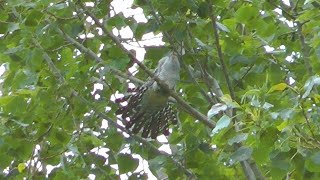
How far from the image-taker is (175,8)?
135 inches

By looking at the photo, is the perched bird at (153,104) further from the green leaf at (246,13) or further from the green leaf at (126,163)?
the green leaf at (246,13)

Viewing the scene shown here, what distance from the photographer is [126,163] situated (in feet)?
12.1

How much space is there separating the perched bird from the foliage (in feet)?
0.36

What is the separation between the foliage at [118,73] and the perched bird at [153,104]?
111 mm

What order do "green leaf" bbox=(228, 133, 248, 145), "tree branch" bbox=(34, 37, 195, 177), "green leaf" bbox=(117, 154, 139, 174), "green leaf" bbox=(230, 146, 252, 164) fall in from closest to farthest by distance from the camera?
"green leaf" bbox=(228, 133, 248, 145) < "green leaf" bbox=(230, 146, 252, 164) < "tree branch" bbox=(34, 37, 195, 177) < "green leaf" bbox=(117, 154, 139, 174)

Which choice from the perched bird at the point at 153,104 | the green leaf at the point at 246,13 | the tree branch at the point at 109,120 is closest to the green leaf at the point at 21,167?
the tree branch at the point at 109,120

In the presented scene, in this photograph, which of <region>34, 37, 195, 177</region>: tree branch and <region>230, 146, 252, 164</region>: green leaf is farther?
<region>34, 37, 195, 177</region>: tree branch

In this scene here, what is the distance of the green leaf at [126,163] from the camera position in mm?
3695

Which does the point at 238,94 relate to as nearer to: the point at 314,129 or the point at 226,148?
the point at 226,148

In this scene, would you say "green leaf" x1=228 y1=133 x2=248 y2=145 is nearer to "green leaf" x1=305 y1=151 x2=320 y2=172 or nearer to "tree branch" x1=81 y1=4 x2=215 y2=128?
"green leaf" x1=305 y1=151 x2=320 y2=172

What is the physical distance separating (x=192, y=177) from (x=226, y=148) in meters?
0.19

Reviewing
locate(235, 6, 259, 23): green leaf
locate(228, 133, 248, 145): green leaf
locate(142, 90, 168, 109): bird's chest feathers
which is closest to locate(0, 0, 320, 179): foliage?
locate(235, 6, 259, 23): green leaf

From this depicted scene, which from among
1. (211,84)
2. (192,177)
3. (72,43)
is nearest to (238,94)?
(211,84)

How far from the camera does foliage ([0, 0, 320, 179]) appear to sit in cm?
344
